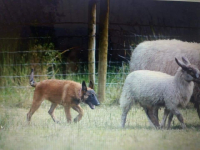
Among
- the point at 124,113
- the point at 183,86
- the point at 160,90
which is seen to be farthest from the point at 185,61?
the point at 124,113

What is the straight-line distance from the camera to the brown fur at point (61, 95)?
10.1ft

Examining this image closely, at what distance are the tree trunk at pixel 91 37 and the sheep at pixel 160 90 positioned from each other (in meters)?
0.34

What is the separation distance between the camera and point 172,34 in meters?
3.38

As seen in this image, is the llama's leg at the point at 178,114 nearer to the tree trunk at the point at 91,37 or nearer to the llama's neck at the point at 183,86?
the llama's neck at the point at 183,86

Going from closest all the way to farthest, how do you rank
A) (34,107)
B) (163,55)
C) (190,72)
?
1. (34,107)
2. (190,72)
3. (163,55)

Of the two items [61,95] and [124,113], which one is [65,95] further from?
[124,113]

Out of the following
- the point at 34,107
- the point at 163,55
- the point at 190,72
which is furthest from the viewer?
the point at 163,55

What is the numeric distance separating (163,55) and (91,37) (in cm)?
77

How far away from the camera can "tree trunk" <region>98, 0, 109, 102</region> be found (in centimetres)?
320

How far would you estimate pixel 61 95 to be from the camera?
10.1ft

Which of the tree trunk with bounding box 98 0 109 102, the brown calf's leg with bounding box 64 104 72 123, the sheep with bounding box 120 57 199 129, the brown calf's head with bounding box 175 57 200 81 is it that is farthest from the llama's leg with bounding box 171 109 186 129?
the brown calf's leg with bounding box 64 104 72 123

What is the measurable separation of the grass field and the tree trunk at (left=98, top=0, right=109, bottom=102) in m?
0.23

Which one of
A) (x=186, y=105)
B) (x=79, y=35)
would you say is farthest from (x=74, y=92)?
(x=186, y=105)

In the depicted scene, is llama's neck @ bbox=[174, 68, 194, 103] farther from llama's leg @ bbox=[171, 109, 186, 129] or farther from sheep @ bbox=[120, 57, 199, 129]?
llama's leg @ bbox=[171, 109, 186, 129]
